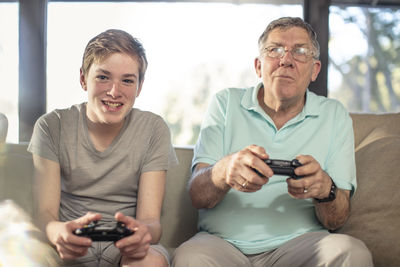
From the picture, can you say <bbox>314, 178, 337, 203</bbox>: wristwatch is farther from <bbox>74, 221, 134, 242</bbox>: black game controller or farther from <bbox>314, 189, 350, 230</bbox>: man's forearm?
<bbox>74, 221, 134, 242</bbox>: black game controller

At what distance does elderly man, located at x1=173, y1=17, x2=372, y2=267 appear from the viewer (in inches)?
61.1

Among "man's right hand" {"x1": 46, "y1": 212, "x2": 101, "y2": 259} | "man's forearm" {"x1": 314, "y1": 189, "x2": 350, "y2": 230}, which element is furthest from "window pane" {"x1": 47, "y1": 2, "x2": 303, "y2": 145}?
"man's right hand" {"x1": 46, "y1": 212, "x2": 101, "y2": 259}

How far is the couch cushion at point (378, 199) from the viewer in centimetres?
171

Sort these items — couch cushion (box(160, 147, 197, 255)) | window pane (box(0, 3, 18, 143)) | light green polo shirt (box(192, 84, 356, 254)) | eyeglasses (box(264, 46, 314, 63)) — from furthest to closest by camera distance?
window pane (box(0, 3, 18, 143))
couch cushion (box(160, 147, 197, 255))
eyeglasses (box(264, 46, 314, 63))
light green polo shirt (box(192, 84, 356, 254))

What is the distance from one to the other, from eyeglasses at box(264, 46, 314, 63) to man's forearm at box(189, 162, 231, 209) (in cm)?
49

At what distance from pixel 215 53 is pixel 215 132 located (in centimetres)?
105

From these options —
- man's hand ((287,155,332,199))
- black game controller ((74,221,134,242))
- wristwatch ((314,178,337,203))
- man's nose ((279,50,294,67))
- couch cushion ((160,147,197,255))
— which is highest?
man's nose ((279,50,294,67))

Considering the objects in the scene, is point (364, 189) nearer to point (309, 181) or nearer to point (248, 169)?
point (309, 181)

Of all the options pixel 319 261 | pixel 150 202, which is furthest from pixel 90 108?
pixel 319 261

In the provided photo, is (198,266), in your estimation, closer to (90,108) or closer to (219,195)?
(219,195)

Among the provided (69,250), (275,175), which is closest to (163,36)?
(275,175)

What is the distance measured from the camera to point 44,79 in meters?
2.74

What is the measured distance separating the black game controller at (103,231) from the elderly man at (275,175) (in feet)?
0.91

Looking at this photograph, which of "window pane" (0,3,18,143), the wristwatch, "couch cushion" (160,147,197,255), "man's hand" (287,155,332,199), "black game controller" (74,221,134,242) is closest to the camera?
"black game controller" (74,221,134,242)
